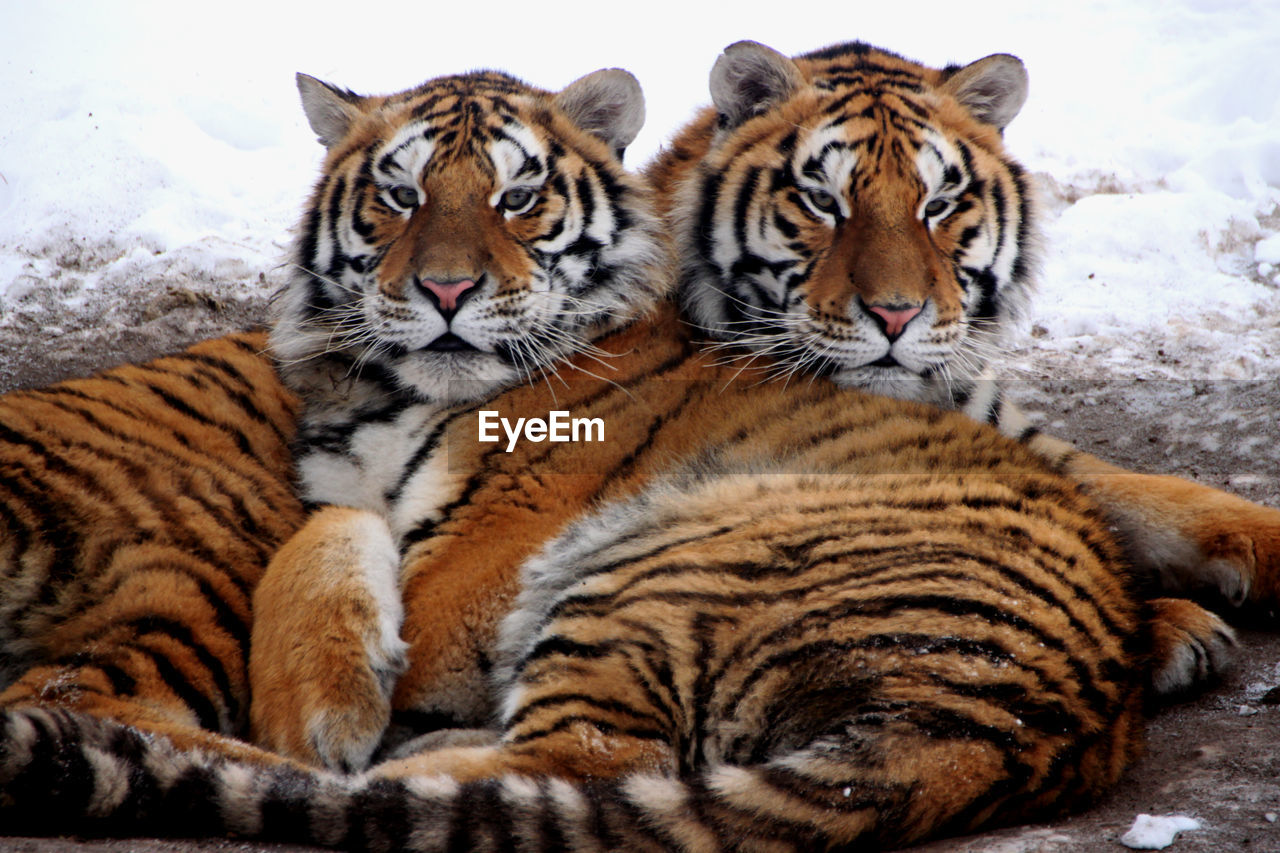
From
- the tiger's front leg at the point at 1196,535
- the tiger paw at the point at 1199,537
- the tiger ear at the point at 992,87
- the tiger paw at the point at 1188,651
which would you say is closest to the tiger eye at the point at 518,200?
the tiger ear at the point at 992,87

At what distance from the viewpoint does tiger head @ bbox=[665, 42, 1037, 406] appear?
2588 millimetres

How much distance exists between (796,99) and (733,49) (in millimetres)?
212

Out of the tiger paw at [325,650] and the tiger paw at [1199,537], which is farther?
the tiger paw at [1199,537]

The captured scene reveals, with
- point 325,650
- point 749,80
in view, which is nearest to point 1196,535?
point 749,80

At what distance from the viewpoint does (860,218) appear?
2.64 meters

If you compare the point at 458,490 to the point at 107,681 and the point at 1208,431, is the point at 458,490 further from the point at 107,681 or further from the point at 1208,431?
the point at 1208,431

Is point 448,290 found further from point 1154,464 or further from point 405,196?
point 1154,464

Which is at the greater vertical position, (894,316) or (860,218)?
(860,218)

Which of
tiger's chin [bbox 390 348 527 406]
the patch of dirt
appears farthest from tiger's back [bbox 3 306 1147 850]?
tiger's chin [bbox 390 348 527 406]

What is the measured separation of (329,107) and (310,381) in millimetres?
787

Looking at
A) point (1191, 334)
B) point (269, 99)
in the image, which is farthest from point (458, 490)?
point (269, 99)

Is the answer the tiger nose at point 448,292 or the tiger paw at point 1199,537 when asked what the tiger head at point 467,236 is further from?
the tiger paw at point 1199,537

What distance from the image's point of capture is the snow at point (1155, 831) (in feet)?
4.99

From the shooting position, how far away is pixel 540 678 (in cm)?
193
